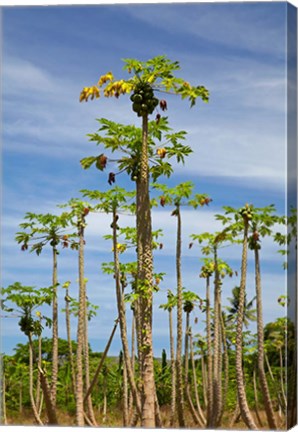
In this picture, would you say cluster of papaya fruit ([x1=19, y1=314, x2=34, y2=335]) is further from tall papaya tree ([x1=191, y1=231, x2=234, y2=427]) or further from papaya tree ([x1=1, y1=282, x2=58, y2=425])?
tall papaya tree ([x1=191, y1=231, x2=234, y2=427])

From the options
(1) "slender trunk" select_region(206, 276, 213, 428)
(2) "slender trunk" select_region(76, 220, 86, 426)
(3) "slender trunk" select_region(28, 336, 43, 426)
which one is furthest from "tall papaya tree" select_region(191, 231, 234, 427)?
(3) "slender trunk" select_region(28, 336, 43, 426)

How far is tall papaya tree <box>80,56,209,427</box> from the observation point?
336 inches

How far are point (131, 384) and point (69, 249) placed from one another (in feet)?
4.41

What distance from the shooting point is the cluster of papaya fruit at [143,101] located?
28.3ft

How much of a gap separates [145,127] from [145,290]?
4.65ft

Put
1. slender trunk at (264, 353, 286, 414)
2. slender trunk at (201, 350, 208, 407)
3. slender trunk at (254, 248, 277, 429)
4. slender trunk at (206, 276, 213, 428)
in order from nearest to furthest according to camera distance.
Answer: slender trunk at (264, 353, 286, 414), slender trunk at (254, 248, 277, 429), slender trunk at (206, 276, 213, 428), slender trunk at (201, 350, 208, 407)

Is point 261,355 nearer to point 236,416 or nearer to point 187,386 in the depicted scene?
point 236,416

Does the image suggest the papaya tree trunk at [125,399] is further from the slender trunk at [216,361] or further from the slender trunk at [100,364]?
the slender trunk at [216,361]

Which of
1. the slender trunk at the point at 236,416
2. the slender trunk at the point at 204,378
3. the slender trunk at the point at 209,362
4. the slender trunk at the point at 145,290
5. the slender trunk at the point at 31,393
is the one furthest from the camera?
the slender trunk at the point at 204,378

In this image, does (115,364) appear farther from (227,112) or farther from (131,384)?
(227,112)

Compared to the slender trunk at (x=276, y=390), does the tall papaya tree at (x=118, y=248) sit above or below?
above

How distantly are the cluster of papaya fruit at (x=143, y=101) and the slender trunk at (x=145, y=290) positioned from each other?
2.5 inches

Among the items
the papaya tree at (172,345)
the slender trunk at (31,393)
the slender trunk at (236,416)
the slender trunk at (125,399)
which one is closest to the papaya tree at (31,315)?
the slender trunk at (31,393)

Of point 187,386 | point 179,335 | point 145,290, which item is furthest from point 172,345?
point 145,290
